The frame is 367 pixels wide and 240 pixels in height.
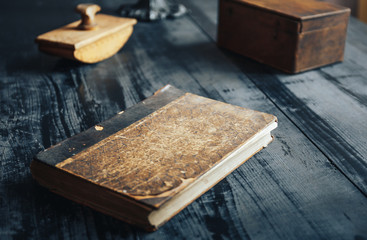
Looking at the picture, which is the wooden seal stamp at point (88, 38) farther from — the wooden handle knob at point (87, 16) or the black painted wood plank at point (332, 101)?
the black painted wood plank at point (332, 101)

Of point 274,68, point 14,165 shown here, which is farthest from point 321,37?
point 14,165

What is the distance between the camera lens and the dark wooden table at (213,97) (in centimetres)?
59

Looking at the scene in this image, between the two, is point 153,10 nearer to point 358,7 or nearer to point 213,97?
point 213,97

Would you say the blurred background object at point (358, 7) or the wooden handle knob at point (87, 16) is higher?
the wooden handle knob at point (87, 16)

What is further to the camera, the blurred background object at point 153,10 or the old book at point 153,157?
the blurred background object at point 153,10

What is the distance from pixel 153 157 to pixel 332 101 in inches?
19.3

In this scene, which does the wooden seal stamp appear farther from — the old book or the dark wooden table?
the old book

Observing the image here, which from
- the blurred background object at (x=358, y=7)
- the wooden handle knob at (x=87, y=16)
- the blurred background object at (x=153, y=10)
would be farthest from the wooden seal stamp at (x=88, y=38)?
the blurred background object at (x=358, y=7)

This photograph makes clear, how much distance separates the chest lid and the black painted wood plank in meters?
0.12

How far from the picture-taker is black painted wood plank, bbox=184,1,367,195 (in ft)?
2.48

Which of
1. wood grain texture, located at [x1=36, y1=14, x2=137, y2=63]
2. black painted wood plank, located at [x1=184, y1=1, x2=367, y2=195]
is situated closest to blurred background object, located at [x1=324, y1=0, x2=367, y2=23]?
black painted wood plank, located at [x1=184, y1=1, x2=367, y2=195]

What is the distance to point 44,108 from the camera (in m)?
0.95

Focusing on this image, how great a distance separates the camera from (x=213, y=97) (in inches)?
38.9

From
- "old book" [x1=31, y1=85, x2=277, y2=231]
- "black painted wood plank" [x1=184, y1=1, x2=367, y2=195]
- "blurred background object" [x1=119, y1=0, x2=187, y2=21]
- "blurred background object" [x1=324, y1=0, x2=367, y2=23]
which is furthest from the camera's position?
"blurred background object" [x1=324, y1=0, x2=367, y2=23]
